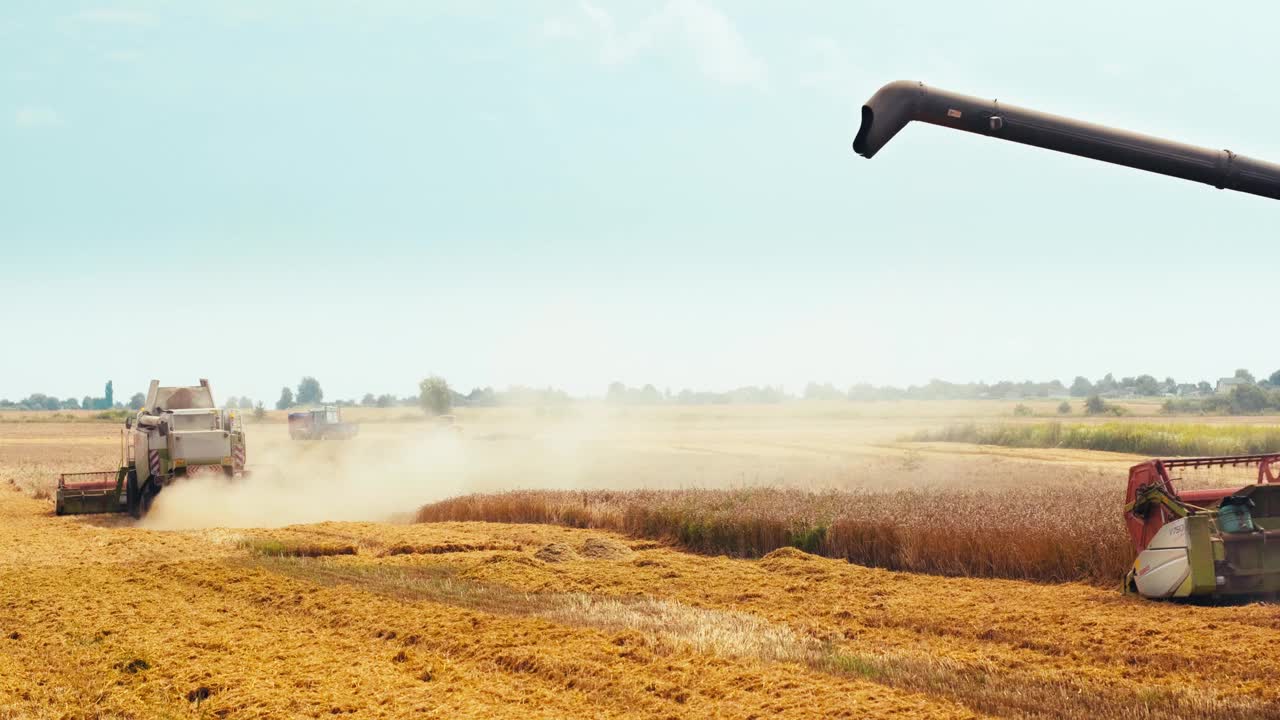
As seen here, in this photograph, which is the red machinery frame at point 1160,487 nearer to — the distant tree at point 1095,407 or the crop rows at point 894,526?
the crop rows at point 894,526

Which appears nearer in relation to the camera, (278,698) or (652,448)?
(278,698)

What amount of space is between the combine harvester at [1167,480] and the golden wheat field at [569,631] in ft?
1.58

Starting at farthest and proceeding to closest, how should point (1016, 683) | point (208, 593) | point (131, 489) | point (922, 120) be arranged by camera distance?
1. point (131, 489)
2. point (208, 593)
3. point (1016, 683)
4. point (922, 120)

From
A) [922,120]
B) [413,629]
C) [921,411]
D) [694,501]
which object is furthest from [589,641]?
[921,411]

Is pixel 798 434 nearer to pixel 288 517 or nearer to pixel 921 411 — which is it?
pixel 921 411

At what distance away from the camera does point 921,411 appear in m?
103

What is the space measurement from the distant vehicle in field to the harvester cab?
54.3 m

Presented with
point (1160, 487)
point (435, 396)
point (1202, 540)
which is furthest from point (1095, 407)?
point (1202, 540)

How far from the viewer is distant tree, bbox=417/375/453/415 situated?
3898 inches

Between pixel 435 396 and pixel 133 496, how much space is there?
257 feet

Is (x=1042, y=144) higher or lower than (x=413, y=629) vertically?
higher

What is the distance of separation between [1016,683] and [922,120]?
410 centimetres

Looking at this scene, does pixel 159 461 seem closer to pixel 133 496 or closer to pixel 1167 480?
pixel 133 496

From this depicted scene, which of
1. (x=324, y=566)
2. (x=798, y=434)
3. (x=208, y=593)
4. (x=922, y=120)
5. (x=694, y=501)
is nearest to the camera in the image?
(x=922, y=120)
